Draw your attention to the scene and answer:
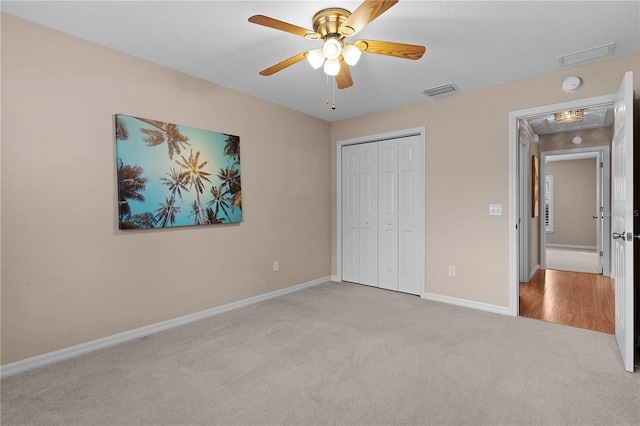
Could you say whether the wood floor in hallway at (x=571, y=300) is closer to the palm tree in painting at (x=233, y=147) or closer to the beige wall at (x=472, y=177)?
the beige wall at (x=472, y=177)

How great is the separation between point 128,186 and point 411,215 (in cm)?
308

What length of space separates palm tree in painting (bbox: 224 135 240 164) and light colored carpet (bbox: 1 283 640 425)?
5.60ft

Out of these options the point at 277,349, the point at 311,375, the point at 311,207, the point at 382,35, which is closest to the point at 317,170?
the point at 311,207

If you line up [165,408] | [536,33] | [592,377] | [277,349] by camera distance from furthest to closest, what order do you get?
[277,349]
[536,33]
[592,377]
[165,408]

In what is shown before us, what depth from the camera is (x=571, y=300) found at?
3836 mm

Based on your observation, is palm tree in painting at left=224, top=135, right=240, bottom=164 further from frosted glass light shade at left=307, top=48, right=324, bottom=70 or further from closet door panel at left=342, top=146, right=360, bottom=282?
closet door panel at left=342, top=146, right=360, bottom=282


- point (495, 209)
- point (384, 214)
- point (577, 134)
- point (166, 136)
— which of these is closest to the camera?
point (166, 136)

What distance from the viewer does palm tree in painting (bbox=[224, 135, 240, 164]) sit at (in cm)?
347

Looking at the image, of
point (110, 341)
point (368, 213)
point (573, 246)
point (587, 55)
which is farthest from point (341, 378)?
point (573, 246)

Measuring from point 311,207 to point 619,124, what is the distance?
322 cm

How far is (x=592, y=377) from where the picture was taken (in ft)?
6.98

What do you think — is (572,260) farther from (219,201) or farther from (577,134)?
→ (219,201)

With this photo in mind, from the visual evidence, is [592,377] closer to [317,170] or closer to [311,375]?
[311,375]

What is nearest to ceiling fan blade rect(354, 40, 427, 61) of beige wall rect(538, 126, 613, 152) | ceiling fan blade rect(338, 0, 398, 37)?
ceiling fan blade rect(338, 0, 398, 37)
